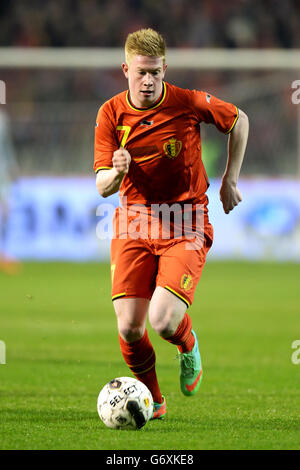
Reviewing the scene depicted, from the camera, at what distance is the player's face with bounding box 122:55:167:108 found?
5133mm

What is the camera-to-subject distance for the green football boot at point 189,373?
17.9ft

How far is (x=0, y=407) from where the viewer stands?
545cm

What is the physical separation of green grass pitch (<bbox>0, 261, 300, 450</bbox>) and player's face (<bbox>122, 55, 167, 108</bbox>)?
1.95 metres

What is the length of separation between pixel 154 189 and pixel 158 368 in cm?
242

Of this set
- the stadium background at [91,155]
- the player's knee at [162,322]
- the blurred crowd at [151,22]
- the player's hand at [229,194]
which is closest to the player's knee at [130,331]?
the player's knee at [162,322]

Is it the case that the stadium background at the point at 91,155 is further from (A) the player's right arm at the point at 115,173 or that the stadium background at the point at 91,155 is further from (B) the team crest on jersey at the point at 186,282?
(A) the player's right arm at the point at 115,173

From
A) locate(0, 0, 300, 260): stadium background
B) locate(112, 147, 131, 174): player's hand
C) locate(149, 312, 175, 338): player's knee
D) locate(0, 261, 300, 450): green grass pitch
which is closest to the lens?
locate(0, 261, 300, 450): green grass pitch

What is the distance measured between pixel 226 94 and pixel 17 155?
4.41 m

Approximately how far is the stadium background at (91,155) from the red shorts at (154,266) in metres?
3.73

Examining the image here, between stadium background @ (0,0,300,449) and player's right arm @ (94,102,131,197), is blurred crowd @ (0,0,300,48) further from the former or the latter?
player's right arm @ (94,102,131,197)

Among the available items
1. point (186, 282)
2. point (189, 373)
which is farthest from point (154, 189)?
point (189, 373)

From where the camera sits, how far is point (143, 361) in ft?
17.5

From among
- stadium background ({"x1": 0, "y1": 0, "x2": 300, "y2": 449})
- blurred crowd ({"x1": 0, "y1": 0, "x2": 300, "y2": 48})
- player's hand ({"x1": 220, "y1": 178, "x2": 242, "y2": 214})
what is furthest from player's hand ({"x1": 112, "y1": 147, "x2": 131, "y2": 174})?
blurred crowd ({"x1": 0, "y1": 0, "x2": 300, "y2": 48})

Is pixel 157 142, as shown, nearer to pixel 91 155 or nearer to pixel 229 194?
pixel 229 194
